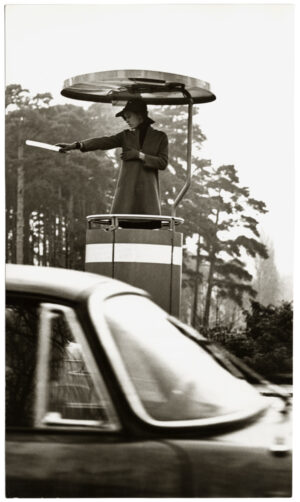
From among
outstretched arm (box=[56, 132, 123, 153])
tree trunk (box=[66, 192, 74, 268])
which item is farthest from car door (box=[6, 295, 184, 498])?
outstretched arm (box=[56, 132, 123, 153])

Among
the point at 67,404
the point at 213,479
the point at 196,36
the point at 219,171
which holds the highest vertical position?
the point at 196,36

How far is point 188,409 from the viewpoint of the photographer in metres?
2.64

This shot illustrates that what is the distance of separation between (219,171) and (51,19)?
1364 millimetres

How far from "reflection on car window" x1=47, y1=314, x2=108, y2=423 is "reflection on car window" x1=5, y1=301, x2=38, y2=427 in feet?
0.28

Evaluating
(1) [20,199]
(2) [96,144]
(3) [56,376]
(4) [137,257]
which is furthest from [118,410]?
(2) [96,144]

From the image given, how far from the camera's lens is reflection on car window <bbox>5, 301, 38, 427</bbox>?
2.74 meters

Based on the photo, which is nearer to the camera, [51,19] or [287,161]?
[51,19]

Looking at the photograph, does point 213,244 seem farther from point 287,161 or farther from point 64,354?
point 64,354

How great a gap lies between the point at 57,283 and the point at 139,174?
97.4 inches

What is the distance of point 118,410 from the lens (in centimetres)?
256

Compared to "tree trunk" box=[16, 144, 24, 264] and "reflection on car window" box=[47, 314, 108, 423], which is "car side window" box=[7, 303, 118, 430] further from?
"tree trunk" box=[16, 144, 24, 264]

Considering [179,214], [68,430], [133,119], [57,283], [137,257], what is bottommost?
[68,430]

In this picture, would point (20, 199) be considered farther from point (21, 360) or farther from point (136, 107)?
point (21, 360)
